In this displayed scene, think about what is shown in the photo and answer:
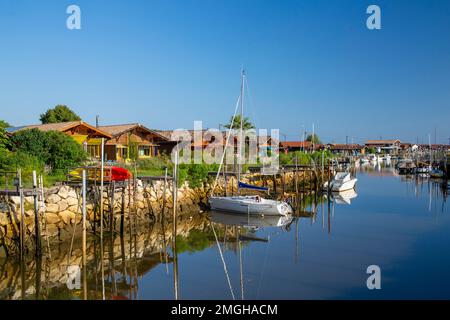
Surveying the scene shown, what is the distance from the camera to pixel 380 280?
14.6 meters

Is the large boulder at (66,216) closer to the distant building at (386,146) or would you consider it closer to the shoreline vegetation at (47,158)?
the shoreline vegetation at (47,158)

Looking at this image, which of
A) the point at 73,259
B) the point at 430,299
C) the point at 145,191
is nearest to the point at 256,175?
the point at 145,191

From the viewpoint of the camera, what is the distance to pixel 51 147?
2788cm

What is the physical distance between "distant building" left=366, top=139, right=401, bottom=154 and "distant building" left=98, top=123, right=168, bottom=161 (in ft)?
353

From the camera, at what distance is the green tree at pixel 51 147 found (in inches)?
1078

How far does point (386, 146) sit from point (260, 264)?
465 feet

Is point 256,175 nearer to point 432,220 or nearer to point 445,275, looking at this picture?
point 432,220

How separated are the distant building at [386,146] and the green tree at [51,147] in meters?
124

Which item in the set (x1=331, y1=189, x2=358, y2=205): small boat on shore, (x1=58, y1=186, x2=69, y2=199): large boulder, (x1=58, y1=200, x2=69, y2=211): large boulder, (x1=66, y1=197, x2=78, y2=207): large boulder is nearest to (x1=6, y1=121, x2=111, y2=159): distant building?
(x1=58, y1=186, x2=69, y2=199): large boulder

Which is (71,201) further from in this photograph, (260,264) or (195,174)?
(195,174)

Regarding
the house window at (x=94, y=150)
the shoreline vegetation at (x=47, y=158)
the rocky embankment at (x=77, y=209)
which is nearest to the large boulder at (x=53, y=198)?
the rocky embankment at (x=77, y=209)

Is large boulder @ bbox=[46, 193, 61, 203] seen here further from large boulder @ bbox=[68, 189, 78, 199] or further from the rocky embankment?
large boulder @ bbox=[68, 189, 78, 199]

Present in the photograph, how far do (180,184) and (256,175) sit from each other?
39.8 feet

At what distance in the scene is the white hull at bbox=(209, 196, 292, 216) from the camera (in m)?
26.5
